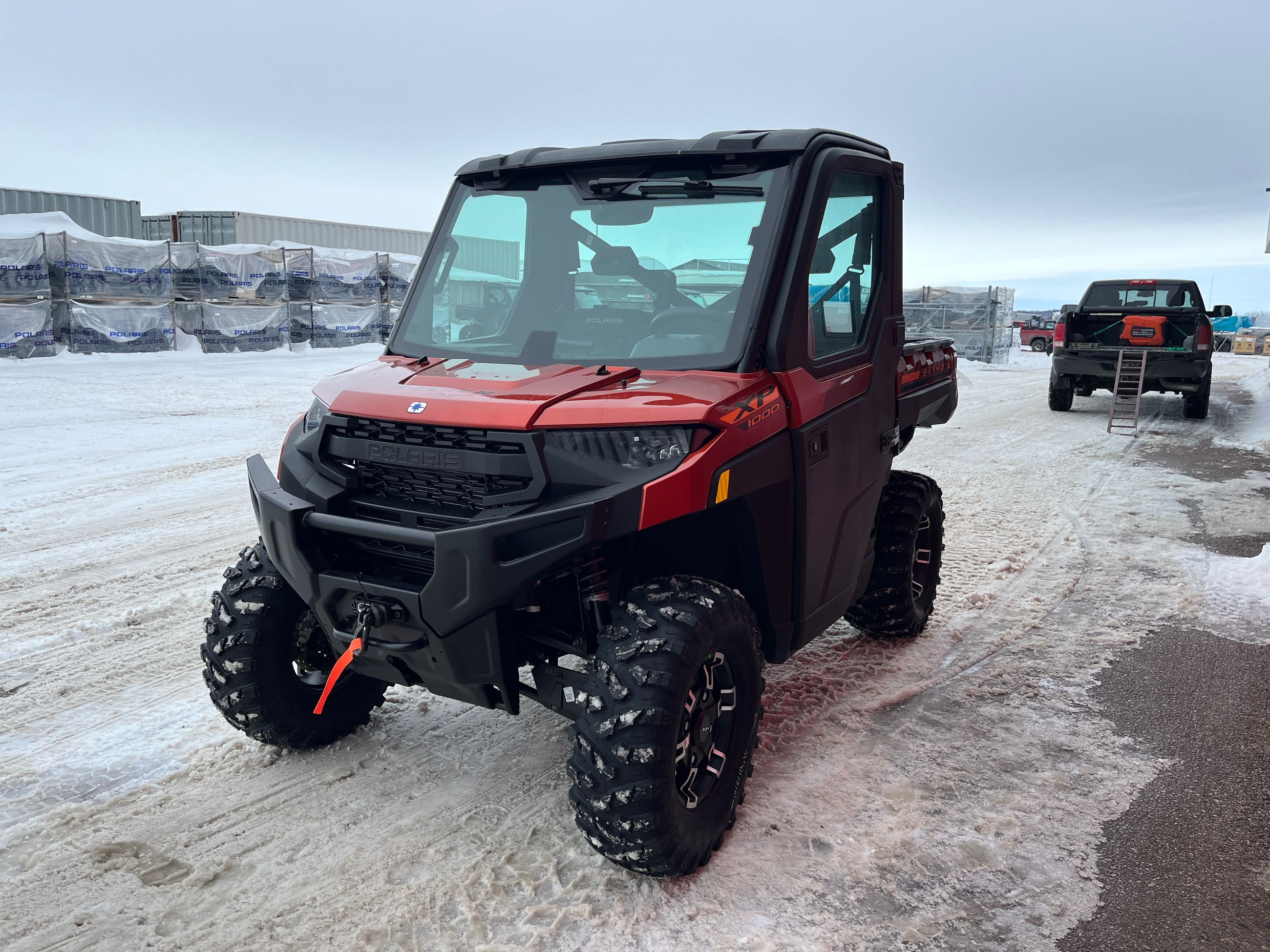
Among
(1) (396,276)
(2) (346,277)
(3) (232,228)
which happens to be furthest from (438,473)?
(3) (232,228)

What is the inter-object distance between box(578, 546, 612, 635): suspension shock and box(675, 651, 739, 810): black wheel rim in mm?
357

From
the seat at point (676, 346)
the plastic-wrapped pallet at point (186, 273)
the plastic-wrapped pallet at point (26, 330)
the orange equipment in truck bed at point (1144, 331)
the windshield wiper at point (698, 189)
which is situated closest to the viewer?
the seat at point (676, 346)

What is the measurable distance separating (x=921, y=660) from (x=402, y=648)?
286cm

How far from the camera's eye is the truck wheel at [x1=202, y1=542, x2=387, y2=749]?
11.2 feet

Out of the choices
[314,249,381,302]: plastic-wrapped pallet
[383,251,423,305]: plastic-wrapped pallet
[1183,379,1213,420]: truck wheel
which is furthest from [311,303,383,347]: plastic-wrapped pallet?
[1183,379,1213,420]: truck wheel

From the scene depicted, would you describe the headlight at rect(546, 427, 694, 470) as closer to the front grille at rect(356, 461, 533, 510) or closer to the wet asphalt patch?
the front grille at rect(356, 461, 533, 510)

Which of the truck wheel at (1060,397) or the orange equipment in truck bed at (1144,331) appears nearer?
the orange equipment in truck bed at (1144,331)

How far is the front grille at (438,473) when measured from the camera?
111 inches

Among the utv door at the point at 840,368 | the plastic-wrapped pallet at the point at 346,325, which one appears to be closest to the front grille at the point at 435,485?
the utv door at the point at 840,368

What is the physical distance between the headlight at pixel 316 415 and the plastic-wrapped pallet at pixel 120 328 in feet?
63.0

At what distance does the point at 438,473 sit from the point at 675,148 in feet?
4.59

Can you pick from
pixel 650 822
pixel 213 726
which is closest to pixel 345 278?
pixel 213 726

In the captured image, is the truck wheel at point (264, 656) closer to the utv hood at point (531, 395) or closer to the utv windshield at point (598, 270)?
the utv hood at point (531, 395)

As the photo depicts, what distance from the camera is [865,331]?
12.8ft
